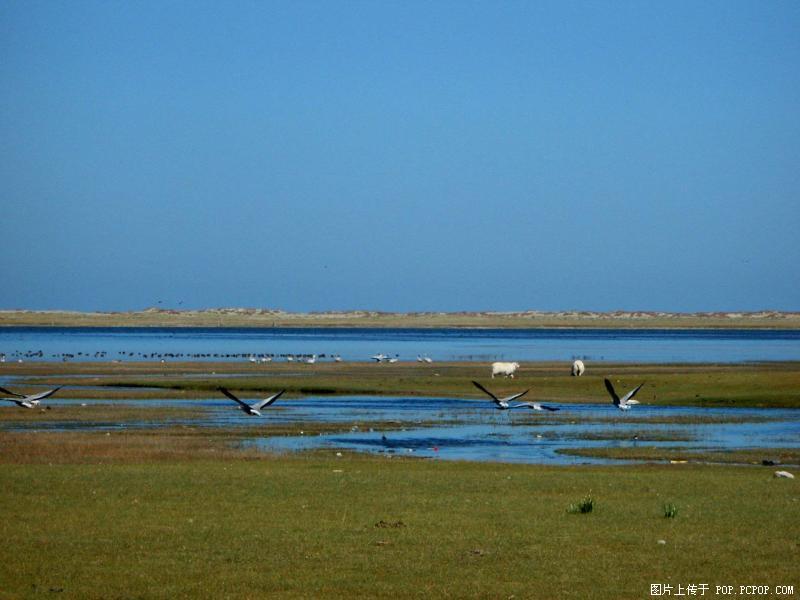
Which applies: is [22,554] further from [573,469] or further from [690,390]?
[690,390]

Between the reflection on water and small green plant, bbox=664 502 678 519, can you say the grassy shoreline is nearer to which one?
the reflection on water

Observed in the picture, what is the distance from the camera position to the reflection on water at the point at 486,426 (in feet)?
102

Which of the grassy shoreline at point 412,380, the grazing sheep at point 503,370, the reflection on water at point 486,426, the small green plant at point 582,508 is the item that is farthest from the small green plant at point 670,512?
the grazing sheep at point 503,370

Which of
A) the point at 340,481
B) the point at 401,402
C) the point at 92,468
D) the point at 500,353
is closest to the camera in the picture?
the point at 340,481

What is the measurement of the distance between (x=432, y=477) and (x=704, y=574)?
9980 millimetres

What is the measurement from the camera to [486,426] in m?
38.0

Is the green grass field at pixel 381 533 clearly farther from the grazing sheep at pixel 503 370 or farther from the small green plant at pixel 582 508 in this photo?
the grazing sheep at pixel 503 370

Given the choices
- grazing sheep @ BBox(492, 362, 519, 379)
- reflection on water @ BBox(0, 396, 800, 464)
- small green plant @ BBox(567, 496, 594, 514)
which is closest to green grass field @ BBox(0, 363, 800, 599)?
small green plant @ BBox(567, 496, 594, 514)

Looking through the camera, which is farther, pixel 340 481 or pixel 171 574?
pixel 340 481

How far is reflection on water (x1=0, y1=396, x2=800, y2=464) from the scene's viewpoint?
3114 cm

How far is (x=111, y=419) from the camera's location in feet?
124

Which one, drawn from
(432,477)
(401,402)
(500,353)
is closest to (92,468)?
(432,477)

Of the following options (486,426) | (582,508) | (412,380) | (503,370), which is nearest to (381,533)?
(582,508)

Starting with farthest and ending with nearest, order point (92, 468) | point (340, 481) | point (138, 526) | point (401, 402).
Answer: point (401, 402) < point (92, 468) < point (340, 481) < point (138, 526)
